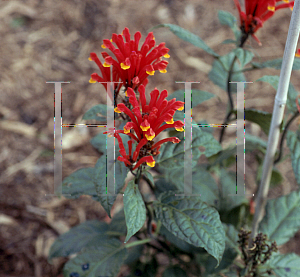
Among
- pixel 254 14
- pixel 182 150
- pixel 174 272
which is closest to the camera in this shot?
pixel 182 150

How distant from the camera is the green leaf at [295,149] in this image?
1.21 metres

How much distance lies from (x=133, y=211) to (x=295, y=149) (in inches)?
27.3

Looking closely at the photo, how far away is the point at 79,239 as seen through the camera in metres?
1.56

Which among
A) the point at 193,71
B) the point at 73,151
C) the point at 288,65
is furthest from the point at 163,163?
the point at 193,71

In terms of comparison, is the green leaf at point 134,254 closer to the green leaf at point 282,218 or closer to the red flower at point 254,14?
the green leaf at point 282,218

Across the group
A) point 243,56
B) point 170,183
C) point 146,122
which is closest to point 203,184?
point 170,183

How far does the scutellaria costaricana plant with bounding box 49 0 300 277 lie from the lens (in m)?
1.04

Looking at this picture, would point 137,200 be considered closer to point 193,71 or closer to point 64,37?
point 193,71

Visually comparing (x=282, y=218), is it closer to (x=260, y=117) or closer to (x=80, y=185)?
(x=260, y=117)

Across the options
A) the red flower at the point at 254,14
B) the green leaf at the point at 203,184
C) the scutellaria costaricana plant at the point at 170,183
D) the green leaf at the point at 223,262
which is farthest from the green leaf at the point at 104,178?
the red flower at the point at 254,14

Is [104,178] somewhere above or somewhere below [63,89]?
below

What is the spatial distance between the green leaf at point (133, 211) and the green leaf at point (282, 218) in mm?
752

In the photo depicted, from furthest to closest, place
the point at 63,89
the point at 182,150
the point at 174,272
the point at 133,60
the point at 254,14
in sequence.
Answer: the point at 63,89 < the point at 174,272 < the point at 254,14 < the point at 182,150 < the point at 133,60

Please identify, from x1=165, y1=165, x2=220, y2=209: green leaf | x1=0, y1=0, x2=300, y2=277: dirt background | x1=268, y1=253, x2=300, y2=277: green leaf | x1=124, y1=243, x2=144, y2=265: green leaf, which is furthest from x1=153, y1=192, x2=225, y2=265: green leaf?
x1=0, y1=0, x2=300, y2=277: dirt background
